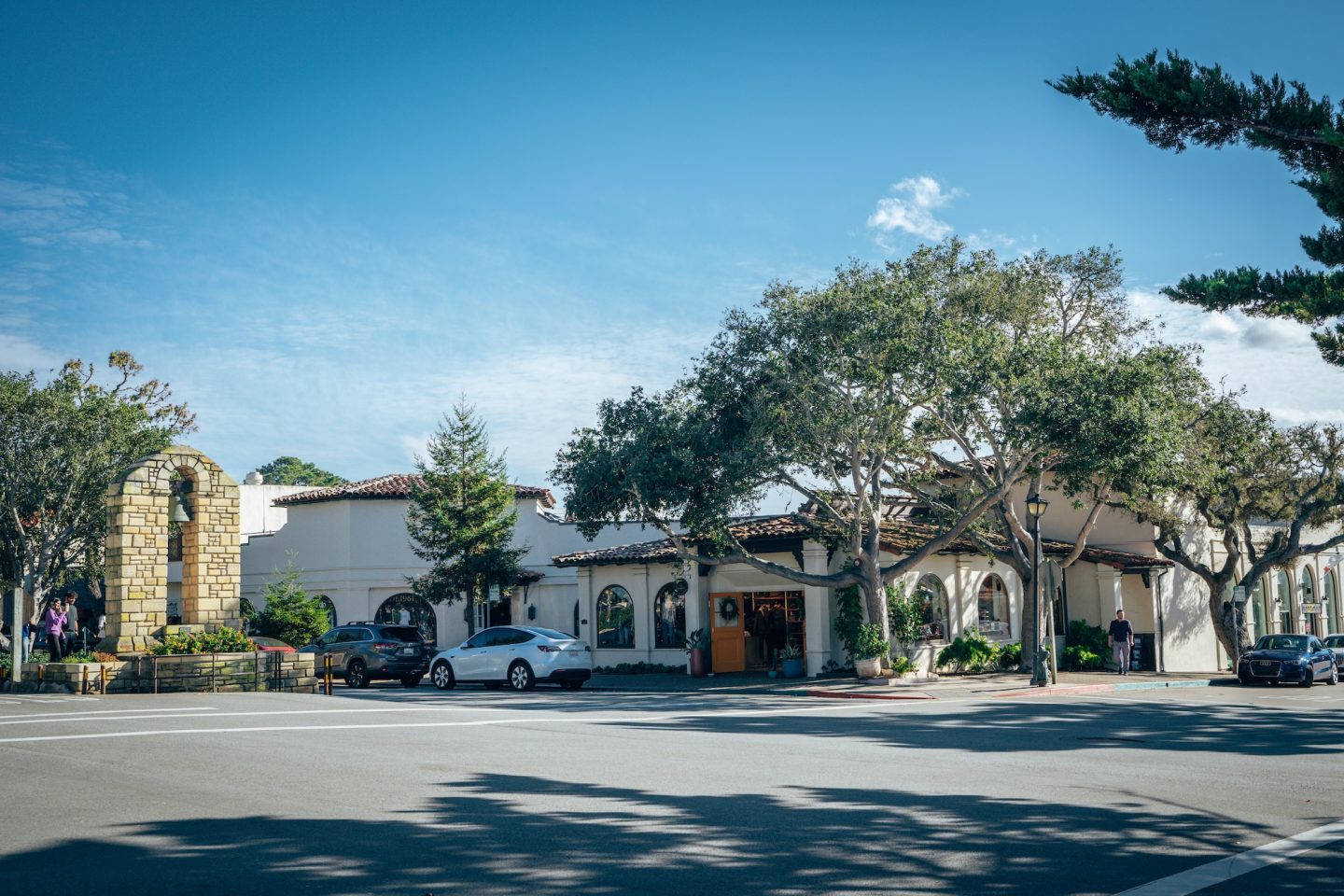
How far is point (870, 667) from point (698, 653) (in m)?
5.82

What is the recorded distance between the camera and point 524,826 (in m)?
8.64

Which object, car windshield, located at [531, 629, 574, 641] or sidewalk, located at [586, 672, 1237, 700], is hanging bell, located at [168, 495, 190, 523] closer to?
car windshield, located at [531, 629, 574, 641]

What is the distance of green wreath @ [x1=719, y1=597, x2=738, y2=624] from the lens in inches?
1256

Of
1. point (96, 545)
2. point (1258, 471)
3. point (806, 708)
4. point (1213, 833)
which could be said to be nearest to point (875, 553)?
point (806, 708)

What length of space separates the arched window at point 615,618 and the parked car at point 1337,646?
1954 cm

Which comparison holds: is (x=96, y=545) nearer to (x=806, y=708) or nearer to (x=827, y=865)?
(x=806, y=708)

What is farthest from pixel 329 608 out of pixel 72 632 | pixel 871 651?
pixel 871 651

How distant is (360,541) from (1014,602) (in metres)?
24.3

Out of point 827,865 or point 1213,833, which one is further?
point 1213,833

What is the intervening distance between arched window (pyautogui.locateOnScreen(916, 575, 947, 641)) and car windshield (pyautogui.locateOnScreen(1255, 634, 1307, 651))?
8205mm

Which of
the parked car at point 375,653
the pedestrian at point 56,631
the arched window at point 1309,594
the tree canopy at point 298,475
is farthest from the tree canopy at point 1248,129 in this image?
the tree canopy at point 298,475

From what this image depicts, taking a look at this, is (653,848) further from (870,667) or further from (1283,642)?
(1283,642)

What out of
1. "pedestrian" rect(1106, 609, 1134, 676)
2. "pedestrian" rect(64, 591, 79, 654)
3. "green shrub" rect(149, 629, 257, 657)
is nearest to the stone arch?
"green shrub" rect(149, 629, 257, 657)

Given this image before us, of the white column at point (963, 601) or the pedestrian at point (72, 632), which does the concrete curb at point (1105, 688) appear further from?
the pedestrian at point (72, 632)
